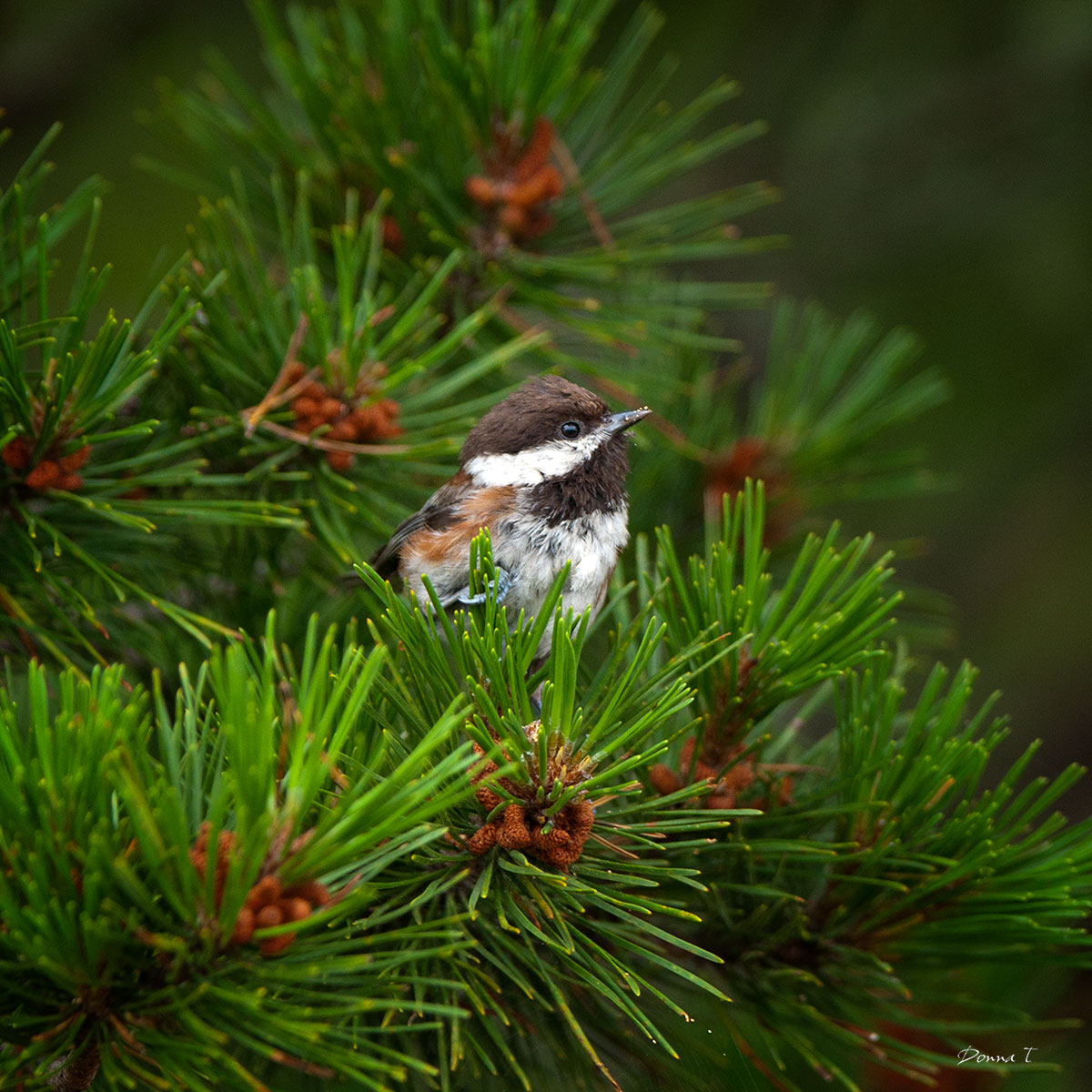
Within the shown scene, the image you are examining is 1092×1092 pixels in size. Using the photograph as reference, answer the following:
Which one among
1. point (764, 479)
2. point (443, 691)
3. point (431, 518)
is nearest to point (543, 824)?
point (443, 691)

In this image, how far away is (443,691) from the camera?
1543 mm

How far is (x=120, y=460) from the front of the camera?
1972 millimetres

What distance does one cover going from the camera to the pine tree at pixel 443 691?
118cm

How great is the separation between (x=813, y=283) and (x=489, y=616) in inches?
145

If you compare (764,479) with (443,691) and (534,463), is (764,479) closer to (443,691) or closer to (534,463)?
(534,463)

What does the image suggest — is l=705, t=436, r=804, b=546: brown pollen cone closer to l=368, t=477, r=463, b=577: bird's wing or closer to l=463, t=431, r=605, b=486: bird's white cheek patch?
l=463, t=431, r=605, b=486: bird's white cheek patch

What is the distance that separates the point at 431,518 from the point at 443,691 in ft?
3.51

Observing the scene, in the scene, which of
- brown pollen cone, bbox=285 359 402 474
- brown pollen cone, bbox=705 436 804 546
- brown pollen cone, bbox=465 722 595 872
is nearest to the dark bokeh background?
brown pollen cone, bbox=705 436 804 546

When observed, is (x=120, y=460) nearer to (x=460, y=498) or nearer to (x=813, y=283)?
(x=460, y=498)

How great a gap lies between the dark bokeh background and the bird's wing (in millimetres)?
1742

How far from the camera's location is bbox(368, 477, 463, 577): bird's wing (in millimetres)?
2541

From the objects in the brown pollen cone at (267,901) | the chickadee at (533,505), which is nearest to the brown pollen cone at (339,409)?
the chickadee at (533,505)

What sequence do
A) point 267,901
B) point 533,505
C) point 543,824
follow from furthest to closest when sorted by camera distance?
point 533,505 < point 543,824 < point 267,901

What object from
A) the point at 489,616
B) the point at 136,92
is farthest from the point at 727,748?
the point at 136,92
